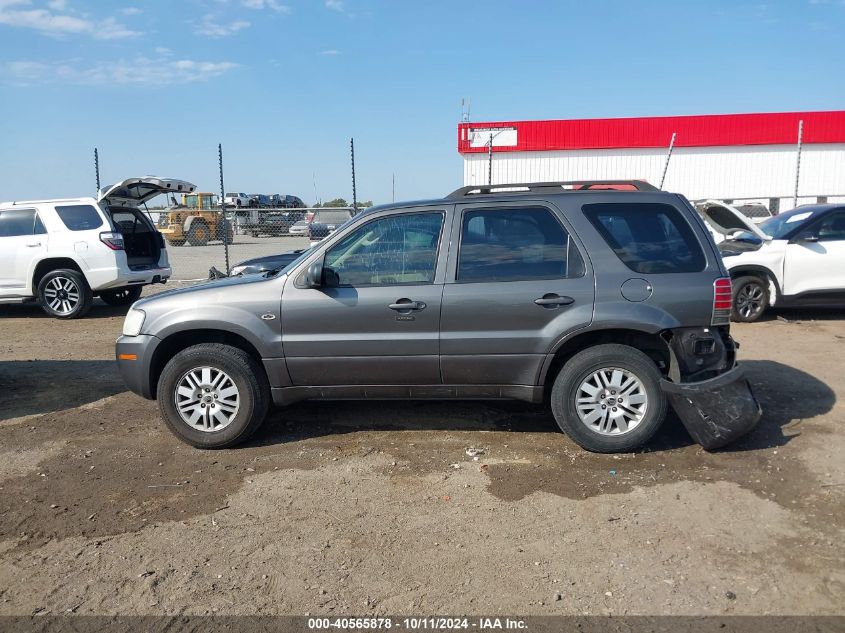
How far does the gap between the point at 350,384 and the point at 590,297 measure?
1808mm

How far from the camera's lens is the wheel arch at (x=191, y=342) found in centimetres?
493

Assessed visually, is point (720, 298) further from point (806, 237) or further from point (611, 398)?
point (806, 237)

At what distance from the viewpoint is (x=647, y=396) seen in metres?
4.55

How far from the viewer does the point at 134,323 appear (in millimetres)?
4977

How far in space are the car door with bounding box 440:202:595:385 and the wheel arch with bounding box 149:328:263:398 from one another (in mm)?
1475

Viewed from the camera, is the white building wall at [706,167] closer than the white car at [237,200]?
Yes

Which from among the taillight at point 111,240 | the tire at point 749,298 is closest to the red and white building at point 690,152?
the taillight at point 111,240

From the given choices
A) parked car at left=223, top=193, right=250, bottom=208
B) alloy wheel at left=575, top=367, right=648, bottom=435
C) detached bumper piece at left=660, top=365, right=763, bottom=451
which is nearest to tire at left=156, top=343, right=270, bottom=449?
alloy wheel at left=575, top=367, right=648, bottom=435

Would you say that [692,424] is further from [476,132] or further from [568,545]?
[476,132]

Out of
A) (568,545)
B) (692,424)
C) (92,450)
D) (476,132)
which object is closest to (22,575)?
(92,450)

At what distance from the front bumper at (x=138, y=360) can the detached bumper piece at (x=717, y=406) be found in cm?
366

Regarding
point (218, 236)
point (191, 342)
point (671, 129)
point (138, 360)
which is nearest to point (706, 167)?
point (671, 129)

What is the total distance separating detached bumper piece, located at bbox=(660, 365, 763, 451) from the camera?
4.45 m

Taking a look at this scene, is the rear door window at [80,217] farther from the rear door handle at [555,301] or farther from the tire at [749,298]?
the tire at [749,298]
